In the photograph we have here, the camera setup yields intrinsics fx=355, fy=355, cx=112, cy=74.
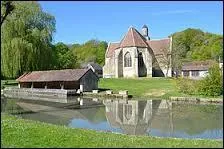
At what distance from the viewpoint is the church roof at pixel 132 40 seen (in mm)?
67731

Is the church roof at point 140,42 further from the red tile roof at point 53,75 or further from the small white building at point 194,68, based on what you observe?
the red tile roof at point 53,75

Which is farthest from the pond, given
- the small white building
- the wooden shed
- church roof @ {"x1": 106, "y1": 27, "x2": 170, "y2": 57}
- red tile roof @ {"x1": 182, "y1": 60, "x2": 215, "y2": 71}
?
the small white building

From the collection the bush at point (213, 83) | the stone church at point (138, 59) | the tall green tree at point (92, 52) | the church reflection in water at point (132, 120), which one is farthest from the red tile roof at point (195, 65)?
the church reflection in water at point (132, 120)

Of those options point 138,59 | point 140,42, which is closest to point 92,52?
point 140,42

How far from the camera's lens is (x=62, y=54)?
82000 mm

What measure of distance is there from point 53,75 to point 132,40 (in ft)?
80.2

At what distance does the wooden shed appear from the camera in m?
45.8

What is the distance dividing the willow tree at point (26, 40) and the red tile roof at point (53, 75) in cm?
113

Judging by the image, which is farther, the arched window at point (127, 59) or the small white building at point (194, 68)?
the small white building at point (194, 68)

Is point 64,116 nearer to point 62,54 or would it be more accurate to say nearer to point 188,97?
point 188,97

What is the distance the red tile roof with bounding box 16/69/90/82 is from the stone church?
2184 cm

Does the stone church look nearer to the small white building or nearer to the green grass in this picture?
the small white building

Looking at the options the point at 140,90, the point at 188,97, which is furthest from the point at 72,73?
the point at 188,97

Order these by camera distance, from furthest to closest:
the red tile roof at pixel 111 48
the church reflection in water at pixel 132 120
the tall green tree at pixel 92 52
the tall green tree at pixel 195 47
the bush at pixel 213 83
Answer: the tall green tree at pixel 92 52 → the red tile roof at pixel 111 48 → the tall green tree at pixel 195 47 → the bush at pixel 213 83 → the church reflection in water at pixel 132 120
